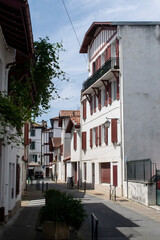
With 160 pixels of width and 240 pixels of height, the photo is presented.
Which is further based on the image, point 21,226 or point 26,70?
point 26,70

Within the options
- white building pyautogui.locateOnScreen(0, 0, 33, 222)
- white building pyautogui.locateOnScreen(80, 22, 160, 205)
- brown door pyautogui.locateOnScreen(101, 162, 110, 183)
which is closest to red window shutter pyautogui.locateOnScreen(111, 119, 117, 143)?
white building pyautogui.locateOnScreen(80, 22, 160, 205)

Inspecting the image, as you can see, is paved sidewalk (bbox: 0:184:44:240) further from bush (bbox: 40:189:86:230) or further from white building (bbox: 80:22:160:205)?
white building (bbox: 80:22:160:205)

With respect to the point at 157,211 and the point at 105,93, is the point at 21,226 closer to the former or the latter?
the point at 157,211

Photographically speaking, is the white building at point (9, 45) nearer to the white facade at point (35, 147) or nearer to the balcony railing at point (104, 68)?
the balcony railing at point (104, 68)

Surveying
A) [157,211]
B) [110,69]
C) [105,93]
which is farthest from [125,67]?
[157,211]

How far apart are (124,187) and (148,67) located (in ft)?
27.8

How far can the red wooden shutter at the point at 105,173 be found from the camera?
28622 millimetres

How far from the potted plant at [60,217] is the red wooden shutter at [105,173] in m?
18.4

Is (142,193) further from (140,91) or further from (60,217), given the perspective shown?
(60,217)

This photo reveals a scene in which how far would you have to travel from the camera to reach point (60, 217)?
9641mm

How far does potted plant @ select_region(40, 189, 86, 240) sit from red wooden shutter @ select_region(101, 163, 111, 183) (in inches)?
725

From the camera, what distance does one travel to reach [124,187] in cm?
2430

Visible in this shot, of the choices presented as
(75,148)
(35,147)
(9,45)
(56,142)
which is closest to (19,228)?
(9,45)

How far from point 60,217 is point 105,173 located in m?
20.0
